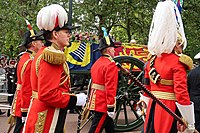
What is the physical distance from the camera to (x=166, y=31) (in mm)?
4133

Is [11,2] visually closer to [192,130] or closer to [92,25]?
[92,25]

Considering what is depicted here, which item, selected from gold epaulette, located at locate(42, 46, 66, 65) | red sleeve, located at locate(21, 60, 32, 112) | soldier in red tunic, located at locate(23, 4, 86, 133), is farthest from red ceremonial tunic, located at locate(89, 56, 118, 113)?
gold epaulette, located at locate(42, 46, 66, 65)

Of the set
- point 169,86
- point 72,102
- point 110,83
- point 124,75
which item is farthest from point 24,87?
point 124,75

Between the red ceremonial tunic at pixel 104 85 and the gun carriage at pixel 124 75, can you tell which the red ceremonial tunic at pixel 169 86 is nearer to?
the red ceremonial tunic at pixel 104 85

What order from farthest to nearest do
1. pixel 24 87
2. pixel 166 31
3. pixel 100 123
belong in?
1. pixel 100 123
2. pixel 24 87
3. pixel 166 31

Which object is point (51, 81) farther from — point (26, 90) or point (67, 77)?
point (26, 90)

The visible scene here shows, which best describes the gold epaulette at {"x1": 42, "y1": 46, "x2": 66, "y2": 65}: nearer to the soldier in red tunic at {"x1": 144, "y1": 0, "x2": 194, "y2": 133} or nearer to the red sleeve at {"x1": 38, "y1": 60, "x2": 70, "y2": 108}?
the red sleeve at {"x1": 38, "y1": 60, "x2": 70, "y2": 108}

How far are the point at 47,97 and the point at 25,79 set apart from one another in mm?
1592

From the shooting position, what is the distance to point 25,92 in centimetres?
488

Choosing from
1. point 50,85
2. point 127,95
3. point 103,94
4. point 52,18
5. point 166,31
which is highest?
point 52,18

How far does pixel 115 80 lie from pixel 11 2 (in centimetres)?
1060

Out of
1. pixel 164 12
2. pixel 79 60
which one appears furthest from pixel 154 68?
pixel 79 60

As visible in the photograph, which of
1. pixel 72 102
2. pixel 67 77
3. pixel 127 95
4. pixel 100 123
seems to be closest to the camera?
pixel 72 102

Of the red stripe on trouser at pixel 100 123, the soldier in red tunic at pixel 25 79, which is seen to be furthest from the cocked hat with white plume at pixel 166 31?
the red stripe on trouser at pixel 100 123
